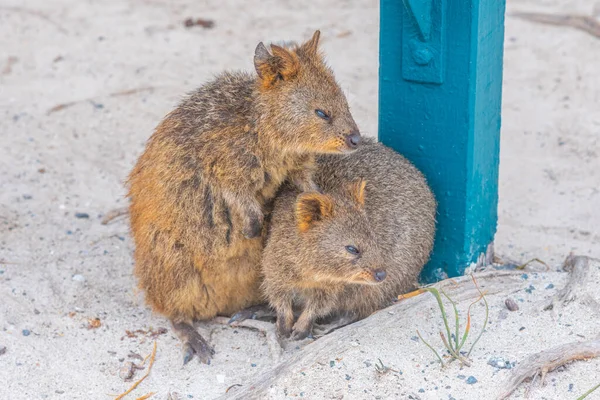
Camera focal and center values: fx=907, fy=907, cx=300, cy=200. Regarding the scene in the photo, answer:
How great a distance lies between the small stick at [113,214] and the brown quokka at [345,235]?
68.5 inches

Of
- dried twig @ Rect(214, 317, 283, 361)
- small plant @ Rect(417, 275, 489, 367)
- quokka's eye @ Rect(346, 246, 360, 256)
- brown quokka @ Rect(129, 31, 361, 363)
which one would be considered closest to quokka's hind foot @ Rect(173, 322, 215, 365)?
brown quokka @ Rect(129, 31, 361, 363)

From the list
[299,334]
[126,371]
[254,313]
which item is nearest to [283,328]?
[299,334]

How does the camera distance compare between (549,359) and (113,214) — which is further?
(113,214)

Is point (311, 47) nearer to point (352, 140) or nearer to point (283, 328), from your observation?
point (352, 140)

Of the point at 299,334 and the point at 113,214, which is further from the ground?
the point at 113,214

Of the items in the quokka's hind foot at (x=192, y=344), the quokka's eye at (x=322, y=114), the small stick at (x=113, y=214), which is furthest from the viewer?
the small stick at (x=113, y=214)

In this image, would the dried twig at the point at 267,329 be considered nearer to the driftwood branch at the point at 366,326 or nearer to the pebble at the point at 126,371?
the driftwood branch at the point at 366,326

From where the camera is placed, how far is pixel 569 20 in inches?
336

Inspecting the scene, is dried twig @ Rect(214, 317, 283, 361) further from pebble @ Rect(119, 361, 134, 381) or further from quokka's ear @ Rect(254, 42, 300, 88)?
quokka's ear @ Rect(254, 42, 300, 88)

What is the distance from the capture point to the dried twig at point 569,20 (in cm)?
838

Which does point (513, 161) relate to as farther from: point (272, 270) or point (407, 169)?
point (272, 270)

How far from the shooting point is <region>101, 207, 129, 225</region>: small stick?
20.6 feet

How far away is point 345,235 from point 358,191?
0.82 feet

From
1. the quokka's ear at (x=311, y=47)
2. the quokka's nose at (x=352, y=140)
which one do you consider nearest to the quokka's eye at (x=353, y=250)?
the quokka's nose at (x=352, y=140)
